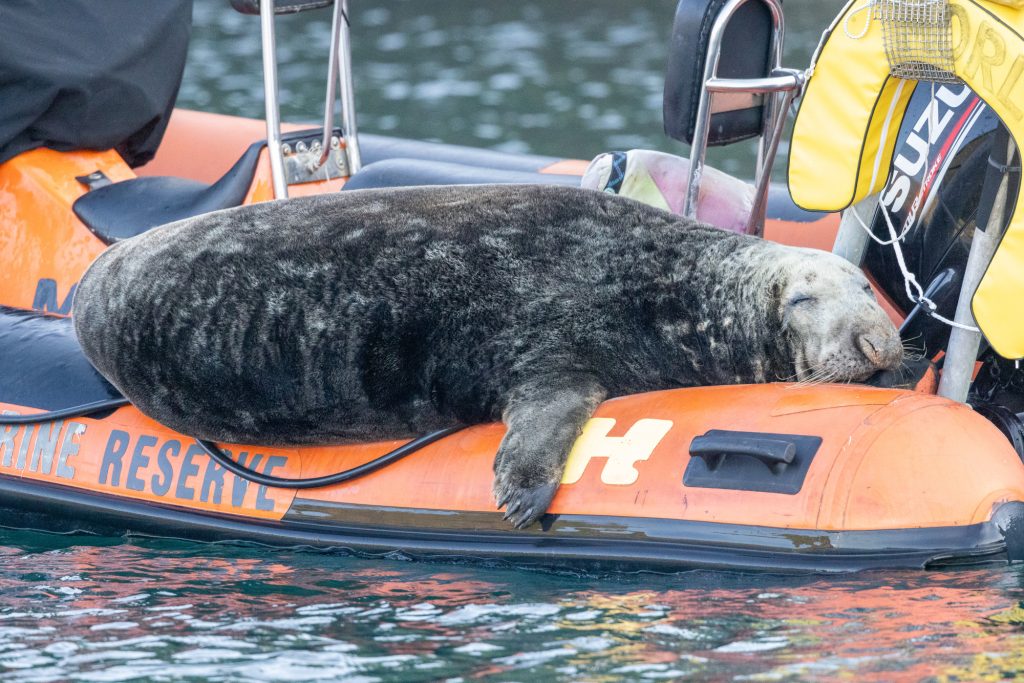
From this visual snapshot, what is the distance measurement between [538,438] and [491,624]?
2.08ft

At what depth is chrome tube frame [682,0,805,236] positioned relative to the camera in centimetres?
473

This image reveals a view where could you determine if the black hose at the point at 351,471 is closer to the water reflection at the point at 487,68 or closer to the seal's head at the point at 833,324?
the seal's head at the point at 833,324

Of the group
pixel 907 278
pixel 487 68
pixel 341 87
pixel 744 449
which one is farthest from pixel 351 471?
pixel 487 68

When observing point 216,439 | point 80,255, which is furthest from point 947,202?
point 80,255

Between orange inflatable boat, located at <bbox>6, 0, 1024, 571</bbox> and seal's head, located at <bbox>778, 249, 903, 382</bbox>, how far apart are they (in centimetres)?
12

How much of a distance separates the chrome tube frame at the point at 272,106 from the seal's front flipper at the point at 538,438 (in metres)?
1.85

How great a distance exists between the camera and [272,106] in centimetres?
566

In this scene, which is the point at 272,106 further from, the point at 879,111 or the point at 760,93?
the point at 879,111

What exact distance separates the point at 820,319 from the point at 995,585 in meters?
0.90

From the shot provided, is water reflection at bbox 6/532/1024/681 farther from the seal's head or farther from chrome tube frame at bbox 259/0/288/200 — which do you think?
chrome tube frame at bbox 259/0/288/200

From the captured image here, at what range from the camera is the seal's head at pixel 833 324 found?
13.5 ft

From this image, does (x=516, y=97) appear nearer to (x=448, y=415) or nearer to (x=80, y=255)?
(x=80, y=255)

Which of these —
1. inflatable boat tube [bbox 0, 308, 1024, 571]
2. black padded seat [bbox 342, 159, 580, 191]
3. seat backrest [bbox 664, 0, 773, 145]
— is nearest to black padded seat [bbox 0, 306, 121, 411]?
inflatable boat tube [bbox 0, 308, 1024, 571]

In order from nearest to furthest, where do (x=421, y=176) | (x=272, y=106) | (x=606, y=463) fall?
1. (x=606, y=463)
2. (x=272, y=106)
3. (x=421, y=176)
